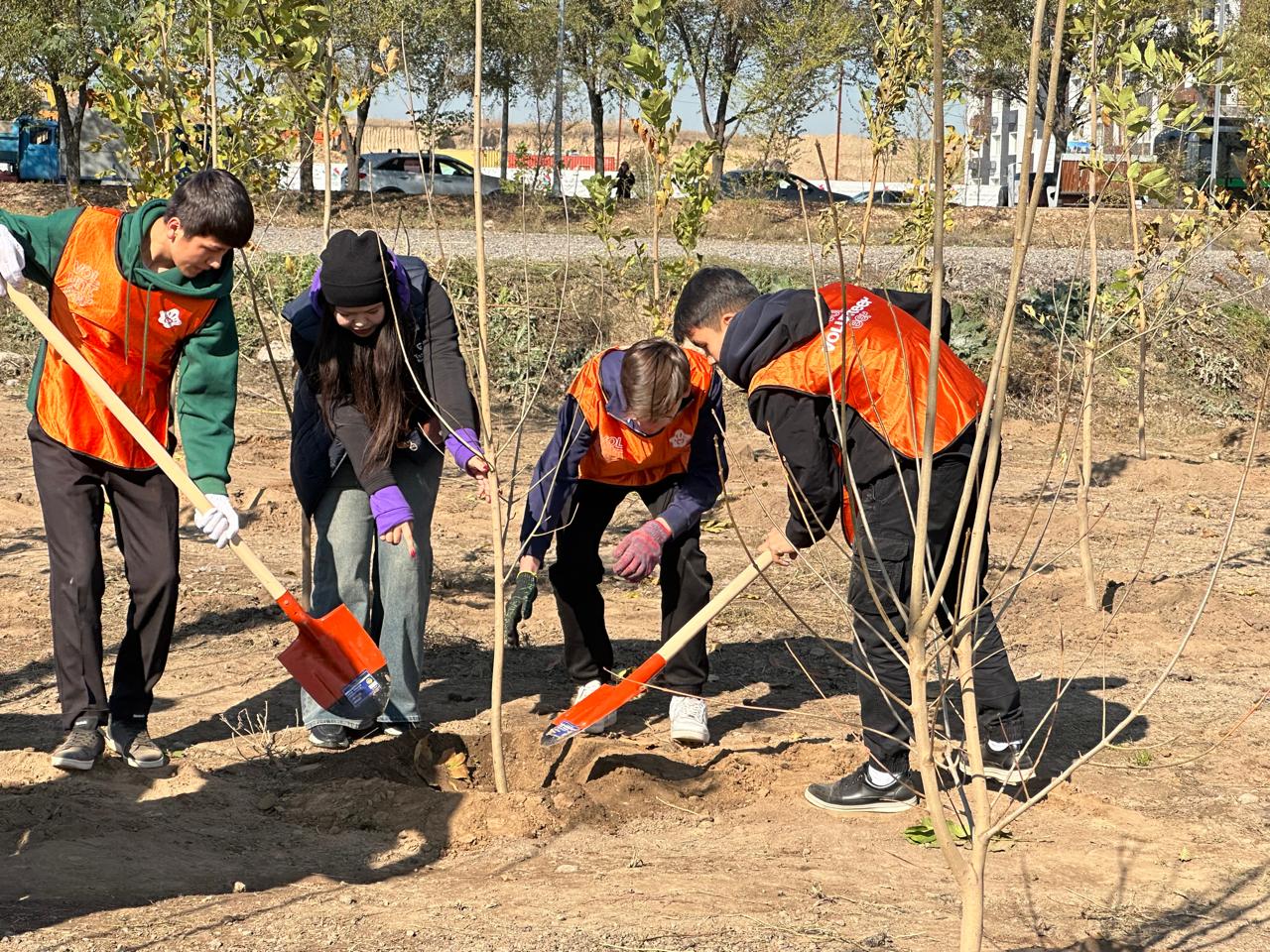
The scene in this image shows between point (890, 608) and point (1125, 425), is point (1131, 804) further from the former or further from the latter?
point (1125, 425)

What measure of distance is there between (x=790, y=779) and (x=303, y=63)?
3.18m

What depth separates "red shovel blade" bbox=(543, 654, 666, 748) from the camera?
4078mm

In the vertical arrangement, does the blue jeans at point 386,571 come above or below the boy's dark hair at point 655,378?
below

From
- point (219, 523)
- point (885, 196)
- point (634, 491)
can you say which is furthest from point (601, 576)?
point (885, 196)

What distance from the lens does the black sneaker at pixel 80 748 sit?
403cm

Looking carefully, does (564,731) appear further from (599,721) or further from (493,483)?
(493,483)

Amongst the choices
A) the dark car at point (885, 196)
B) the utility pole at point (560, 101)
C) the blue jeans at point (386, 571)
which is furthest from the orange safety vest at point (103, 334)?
the dark car at point (885, 196)

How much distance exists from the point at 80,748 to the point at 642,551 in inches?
68.5

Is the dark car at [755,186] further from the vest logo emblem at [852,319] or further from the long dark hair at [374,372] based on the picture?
the vest logo emblem at [852,319]

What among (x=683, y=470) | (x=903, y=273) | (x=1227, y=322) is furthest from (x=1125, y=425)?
(x=683, y=470)

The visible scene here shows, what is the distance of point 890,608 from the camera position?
3947 millimetres

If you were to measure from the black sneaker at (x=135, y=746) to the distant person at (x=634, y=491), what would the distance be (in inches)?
45.3

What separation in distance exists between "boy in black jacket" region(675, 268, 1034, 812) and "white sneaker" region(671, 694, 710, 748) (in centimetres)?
54

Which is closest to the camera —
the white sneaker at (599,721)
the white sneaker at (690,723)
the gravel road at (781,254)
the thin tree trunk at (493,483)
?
the thin tree trunk at (493,483)
